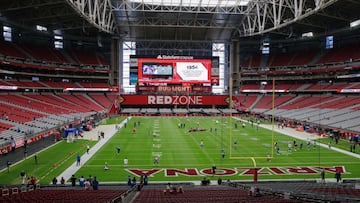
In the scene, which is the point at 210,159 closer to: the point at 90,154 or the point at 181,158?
the point at 181,158

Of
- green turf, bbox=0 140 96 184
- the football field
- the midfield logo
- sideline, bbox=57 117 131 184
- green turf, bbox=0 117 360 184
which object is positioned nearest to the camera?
green turf, bbox=0 140 96 184

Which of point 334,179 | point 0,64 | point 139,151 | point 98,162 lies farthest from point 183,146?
point 0,64

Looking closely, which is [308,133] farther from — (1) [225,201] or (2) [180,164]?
(1) [225,201]

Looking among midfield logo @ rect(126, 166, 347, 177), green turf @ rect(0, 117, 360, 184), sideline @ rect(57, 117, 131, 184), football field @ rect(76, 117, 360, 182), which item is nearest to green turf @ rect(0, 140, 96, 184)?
green turf @ rect(0, 117, 360, 184)

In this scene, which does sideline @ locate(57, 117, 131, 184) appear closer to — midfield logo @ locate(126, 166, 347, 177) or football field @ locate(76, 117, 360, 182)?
football field @ locate(76, 117, 360, 182)

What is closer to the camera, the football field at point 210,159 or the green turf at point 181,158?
the green turf at point 181,158

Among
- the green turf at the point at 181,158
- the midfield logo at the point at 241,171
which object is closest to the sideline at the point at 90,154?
the green turf at the point at 181,158

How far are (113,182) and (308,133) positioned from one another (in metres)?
30.4

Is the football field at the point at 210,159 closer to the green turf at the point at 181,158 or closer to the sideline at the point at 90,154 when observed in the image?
the green turf at the point at 181,158

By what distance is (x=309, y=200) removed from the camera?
1239 cm

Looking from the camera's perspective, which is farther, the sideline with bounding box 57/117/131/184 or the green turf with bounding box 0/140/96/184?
the sideline with bounding box 57/117/131/184

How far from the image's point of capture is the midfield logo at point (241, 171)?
2209 cm

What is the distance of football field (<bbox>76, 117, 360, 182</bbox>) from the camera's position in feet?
71.8

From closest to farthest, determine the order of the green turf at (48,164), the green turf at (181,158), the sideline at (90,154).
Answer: the green turf at (48,164)
the sideline at (90,154)
the green turf at (181,158)
